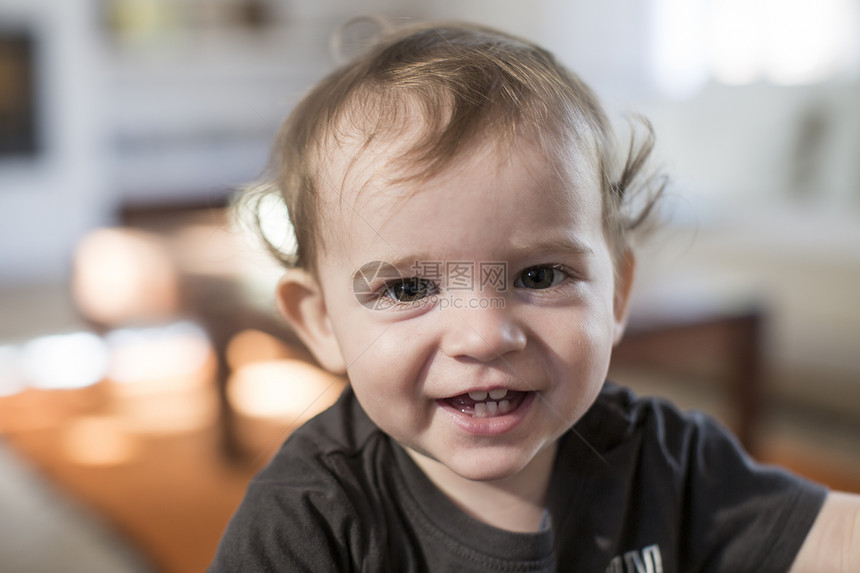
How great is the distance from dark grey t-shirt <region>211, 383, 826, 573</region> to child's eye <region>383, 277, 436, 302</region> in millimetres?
142

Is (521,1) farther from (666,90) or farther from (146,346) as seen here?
(146,346)

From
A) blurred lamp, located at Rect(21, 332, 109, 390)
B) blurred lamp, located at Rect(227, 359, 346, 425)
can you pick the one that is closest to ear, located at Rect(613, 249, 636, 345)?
blurred lamp, located at Rect(227, 359, 346, 425)

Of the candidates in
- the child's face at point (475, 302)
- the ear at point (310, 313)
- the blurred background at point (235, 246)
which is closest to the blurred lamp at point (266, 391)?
the blurred background at point (235, 246)

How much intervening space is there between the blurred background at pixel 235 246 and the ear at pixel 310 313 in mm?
95

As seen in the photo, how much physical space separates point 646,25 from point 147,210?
3002mm

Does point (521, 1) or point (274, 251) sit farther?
point (521, 1)

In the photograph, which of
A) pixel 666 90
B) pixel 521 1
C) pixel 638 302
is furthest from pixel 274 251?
pixel 521 1

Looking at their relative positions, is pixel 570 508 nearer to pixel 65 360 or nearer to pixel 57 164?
pixel 65 360

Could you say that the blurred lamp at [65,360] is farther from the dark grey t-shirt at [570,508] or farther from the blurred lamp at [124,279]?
the dark grey t-shirt at [570,508]

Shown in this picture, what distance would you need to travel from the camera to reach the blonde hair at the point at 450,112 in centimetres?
50

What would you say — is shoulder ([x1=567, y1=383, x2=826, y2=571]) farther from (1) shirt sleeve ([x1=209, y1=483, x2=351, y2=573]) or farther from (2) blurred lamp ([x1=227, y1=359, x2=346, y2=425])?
(2) blurred lamp ([x1=227, y1=359, x2=346, y2=425])

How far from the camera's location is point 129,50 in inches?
203

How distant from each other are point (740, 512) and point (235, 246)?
31.8 inches

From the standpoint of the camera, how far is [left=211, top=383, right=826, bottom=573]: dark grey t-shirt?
0.55 m
